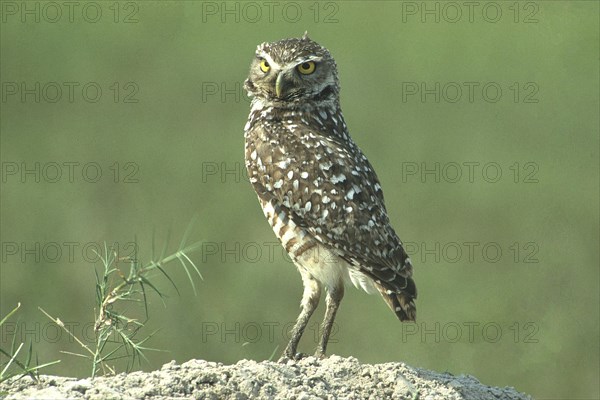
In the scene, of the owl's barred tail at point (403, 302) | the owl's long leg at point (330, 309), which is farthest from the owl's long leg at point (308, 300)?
the owl's barred tail at point (403, 302)

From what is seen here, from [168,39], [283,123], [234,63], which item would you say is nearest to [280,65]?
[283,123]

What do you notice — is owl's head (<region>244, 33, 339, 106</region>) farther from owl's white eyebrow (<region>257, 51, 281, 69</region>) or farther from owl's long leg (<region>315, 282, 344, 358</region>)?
owl's long leg (<region>315, 282, 344, 358</region>)

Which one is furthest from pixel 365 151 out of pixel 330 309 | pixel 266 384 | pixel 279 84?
pixel 266 384

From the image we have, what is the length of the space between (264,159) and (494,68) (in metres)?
13.0

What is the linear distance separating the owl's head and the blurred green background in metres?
3.57

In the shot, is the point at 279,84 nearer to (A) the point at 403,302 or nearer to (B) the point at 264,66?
(B) the point at 264,66

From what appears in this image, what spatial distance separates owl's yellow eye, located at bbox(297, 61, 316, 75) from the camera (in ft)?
28.4

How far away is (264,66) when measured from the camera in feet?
28.7

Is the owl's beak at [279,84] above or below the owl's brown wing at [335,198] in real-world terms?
above

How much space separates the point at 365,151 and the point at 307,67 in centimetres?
815

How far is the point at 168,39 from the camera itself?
21859 mm

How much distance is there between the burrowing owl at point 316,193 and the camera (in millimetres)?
7902

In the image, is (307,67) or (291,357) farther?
(307,67)

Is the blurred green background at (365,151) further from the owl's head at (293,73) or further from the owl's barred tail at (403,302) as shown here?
the owl's barred tail at (403,302)
